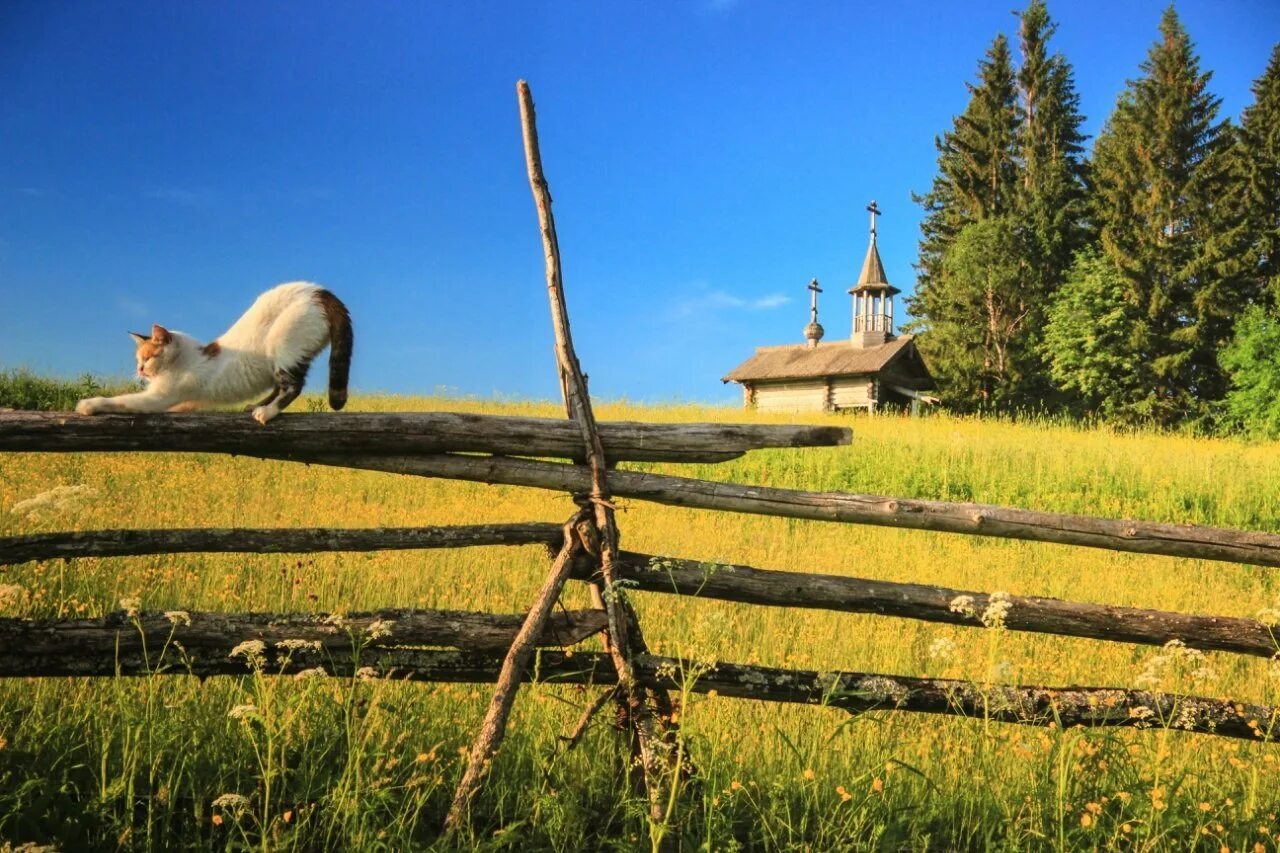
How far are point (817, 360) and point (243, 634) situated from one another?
1394 inches

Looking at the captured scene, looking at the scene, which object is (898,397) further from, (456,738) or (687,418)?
(456,738)

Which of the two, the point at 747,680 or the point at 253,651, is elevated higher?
the point at 253,651

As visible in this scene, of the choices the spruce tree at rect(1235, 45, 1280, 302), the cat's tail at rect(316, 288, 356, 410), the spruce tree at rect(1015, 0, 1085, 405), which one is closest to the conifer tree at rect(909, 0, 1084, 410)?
the spruce tree at rect(1015, 0, 1085, 405)

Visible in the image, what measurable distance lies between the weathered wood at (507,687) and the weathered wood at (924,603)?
0.47ft

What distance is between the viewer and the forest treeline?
33.9 metres

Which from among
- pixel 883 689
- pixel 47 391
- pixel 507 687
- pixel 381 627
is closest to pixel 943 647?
pixel 883 689

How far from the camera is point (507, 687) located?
9.75 ft

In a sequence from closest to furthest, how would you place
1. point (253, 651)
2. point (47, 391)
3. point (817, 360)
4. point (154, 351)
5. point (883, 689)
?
point (253, 651), point (154, 351), point (883, 689), point (47, 391), point (817, 360)

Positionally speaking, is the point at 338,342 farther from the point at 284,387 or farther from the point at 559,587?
the point at 559,587

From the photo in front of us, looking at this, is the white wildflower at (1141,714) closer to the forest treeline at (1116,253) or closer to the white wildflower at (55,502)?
the white wildflower at (55,502)

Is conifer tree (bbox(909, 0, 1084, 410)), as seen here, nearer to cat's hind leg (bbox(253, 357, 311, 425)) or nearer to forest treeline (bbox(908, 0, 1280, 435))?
forest treeline (bbox(908, 0, 1280, 435))

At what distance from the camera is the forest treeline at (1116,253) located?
111 ft

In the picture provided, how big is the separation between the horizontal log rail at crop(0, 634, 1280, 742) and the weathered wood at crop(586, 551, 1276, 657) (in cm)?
32

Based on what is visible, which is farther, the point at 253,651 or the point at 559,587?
the point at 559,587
